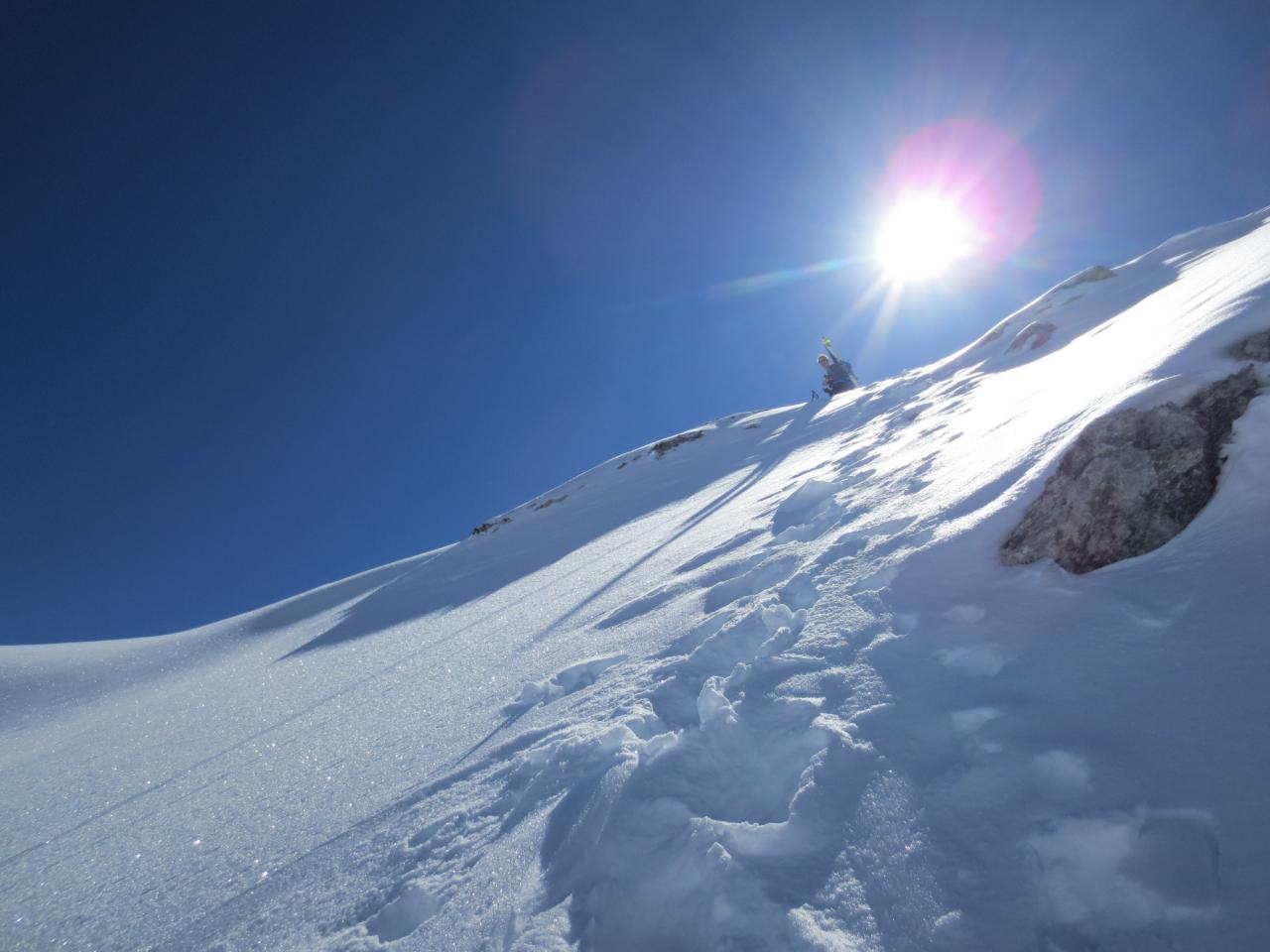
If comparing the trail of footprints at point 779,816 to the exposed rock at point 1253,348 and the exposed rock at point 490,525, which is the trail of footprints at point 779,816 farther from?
the exposed rock at point 490,525

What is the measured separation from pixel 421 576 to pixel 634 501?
6.47 metres

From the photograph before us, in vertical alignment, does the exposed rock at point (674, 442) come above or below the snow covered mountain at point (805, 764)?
above

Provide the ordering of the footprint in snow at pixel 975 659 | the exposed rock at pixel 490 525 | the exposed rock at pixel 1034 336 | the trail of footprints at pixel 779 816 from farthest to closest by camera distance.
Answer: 1. the exposed rock at pixel 490 525
2. the exposed rock at pixel 1034 336
3. the footprint in snow at pixel 975 659
4. the trail of footprints at pixel 779 816

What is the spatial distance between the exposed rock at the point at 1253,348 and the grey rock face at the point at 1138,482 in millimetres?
108

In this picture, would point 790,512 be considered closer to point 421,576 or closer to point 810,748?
point 810,748

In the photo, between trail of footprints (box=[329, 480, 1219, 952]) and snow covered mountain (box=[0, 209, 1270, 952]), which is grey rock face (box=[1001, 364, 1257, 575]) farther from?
trail of footprints (box=[329, 480, 1219, 952])

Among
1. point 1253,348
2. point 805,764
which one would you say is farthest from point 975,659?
point 1253,348

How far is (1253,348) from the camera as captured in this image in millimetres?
2611

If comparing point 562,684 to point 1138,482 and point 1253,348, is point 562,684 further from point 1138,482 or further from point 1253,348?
point 1253,348

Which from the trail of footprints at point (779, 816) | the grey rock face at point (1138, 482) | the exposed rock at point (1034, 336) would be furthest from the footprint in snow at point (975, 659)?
the exposed rock at point (1034, 336)

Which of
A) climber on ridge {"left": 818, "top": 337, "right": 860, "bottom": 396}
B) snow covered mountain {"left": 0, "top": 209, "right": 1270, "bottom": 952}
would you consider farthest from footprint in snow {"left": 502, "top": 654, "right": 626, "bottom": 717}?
climber on ridge {"left": 818, "top": 337, "right": 860, "bottom": 396}

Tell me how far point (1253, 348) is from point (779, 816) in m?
3.36

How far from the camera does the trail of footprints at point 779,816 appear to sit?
56.9 inches

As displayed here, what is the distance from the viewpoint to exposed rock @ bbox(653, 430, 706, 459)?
79.4 ft
